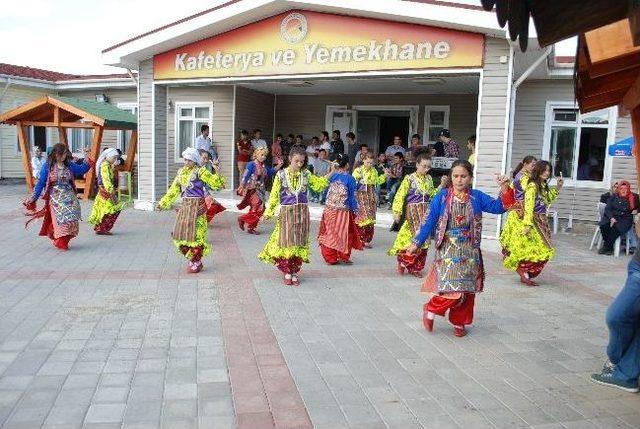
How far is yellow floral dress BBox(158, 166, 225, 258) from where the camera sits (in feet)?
23.6

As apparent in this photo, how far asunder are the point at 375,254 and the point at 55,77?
1572cm

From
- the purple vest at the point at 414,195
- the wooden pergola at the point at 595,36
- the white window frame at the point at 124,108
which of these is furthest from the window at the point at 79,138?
the wooden pergola at the point at 595,36

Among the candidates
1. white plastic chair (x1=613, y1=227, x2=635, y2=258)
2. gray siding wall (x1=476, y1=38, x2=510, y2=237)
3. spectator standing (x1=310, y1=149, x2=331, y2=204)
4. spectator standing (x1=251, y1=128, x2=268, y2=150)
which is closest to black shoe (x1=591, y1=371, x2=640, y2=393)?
gray siding wall (x1=476, y1=38, x2=510, y2=237)

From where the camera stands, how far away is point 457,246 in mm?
5051

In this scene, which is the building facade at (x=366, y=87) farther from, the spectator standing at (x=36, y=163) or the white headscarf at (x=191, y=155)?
the white headscarf at (x=191, y=155)

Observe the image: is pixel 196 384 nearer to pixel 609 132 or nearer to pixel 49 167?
pixel 49 167

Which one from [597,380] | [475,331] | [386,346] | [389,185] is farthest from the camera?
[389,185]

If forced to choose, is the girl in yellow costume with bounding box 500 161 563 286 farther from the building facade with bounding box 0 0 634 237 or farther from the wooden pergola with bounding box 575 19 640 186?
the wooden pergola with bounding box 575 19 640 186

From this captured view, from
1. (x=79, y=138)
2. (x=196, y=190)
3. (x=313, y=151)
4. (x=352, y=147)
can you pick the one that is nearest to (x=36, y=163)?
(x=79, y=138)

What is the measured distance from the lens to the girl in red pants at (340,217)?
8070 mm

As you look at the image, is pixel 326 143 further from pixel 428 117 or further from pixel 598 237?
pixel 598 237

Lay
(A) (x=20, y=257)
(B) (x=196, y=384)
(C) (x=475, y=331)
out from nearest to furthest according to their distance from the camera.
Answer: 1. (B) (x=196, y=384)
2. (C) (x=475, y=331)
3. (A) (x=20, y=257)

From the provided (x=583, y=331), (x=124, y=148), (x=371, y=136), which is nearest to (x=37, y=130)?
(x=124, y=148)

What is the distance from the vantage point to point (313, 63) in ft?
36.1
